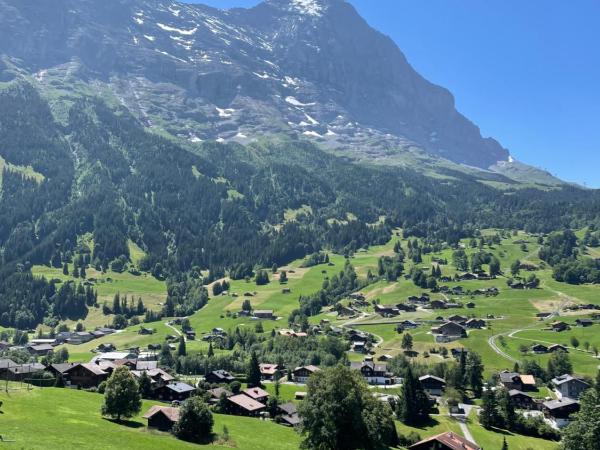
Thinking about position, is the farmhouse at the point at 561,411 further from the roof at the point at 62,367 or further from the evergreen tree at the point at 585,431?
the roof at the point at 62,367

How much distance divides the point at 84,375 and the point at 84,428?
1830 inches

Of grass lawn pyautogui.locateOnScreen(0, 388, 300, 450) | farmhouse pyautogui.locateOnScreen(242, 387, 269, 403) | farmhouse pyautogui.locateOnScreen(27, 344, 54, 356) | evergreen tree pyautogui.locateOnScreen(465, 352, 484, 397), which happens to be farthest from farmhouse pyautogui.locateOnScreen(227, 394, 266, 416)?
farmhouse pyautogui.locateOnScreen(27, 344, 54, 356)

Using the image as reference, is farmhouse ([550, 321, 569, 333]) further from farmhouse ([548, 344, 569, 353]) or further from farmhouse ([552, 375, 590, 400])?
farmhouse ([552, 375, 590, 400])

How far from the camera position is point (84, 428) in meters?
66.1

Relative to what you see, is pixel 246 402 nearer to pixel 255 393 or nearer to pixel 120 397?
pixel 255 393

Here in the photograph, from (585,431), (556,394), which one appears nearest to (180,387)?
(585,431)

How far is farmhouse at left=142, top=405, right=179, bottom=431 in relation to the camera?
78.4 metres

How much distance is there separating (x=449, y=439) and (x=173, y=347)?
11676cm

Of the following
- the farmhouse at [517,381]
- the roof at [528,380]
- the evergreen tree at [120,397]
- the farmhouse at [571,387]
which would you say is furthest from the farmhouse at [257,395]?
the farmhouse at [571,387]

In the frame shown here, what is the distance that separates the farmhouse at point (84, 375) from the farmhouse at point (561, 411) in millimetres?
86232

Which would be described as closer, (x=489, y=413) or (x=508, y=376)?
(x=489, y=413)

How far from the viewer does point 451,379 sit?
442 feet

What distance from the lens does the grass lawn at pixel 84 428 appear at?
57.5m

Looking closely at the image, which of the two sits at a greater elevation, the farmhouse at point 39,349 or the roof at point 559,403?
the roof at point 559,403
